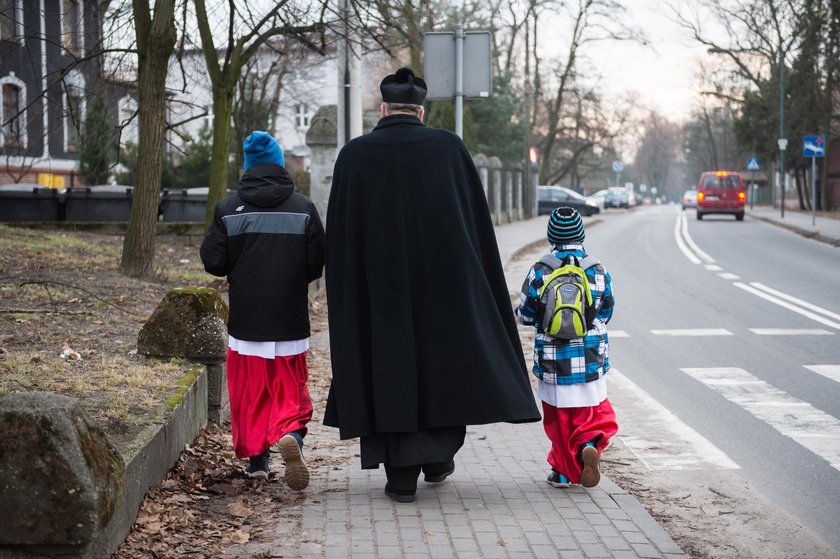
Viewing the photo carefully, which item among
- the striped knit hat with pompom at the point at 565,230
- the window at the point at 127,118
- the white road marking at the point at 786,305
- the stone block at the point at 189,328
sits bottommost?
the white road marking at the point at 786,305

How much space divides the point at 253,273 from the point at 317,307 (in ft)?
29.2

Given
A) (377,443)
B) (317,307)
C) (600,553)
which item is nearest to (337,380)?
(377,443)

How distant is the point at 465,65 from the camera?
41.5ft

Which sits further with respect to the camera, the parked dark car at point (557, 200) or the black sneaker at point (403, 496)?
the parked dark car at point (557, 200)

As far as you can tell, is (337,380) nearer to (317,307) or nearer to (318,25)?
(317,307)

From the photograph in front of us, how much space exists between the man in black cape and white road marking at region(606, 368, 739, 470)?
1807 mm

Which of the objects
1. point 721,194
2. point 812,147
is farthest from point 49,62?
point 721,194

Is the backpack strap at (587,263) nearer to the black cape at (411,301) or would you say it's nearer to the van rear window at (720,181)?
the black cape at (411,301)

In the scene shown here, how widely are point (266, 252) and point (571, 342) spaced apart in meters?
1.66

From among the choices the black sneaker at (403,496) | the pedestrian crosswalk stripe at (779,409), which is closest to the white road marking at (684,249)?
the pedestrian crosswalk stripe at (779,409)

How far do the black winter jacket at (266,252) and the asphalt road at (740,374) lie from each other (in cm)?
256

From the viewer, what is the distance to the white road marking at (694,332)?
13.0 m

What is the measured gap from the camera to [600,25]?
48.9 m

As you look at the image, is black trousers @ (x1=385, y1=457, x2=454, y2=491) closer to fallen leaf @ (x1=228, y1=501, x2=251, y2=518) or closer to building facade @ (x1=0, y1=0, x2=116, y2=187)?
fallen leaf @ (x1=228, y1=501, x2=251, y2=518)
